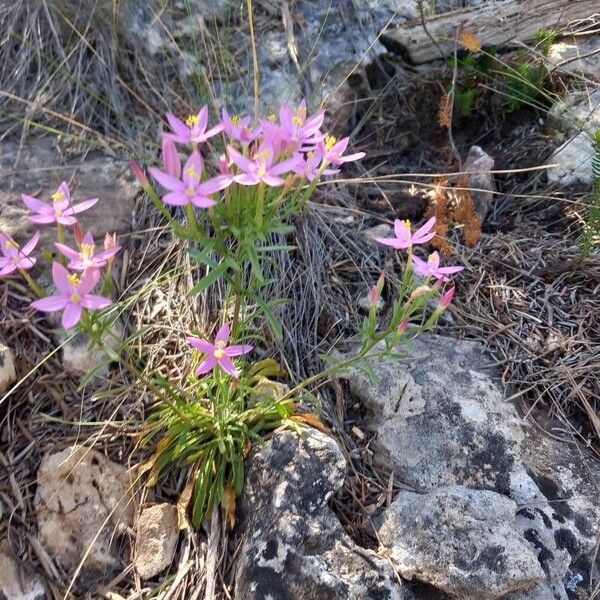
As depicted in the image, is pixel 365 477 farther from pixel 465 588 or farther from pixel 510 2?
pixel 510 2

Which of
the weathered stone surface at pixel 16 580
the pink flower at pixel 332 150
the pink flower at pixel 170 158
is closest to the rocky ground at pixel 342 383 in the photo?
the weathered stone surface at pixel 16 580

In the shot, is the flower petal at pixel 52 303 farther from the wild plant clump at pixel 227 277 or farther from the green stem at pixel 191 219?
the green stem at pixel 191 219

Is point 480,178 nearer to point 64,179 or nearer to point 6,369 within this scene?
point 64,179

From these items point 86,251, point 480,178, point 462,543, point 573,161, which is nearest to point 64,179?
point 86,251

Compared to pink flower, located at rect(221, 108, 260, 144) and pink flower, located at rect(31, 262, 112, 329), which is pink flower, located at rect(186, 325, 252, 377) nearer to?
pink flower, located at rect(31, 262, 112, 329)

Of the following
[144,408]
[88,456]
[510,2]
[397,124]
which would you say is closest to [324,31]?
[397,124]

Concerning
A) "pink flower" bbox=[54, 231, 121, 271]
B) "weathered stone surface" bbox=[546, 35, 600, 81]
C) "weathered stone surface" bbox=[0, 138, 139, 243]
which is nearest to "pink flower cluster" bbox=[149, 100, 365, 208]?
"pink flower" bbox=[54, 231, 121, 271]
